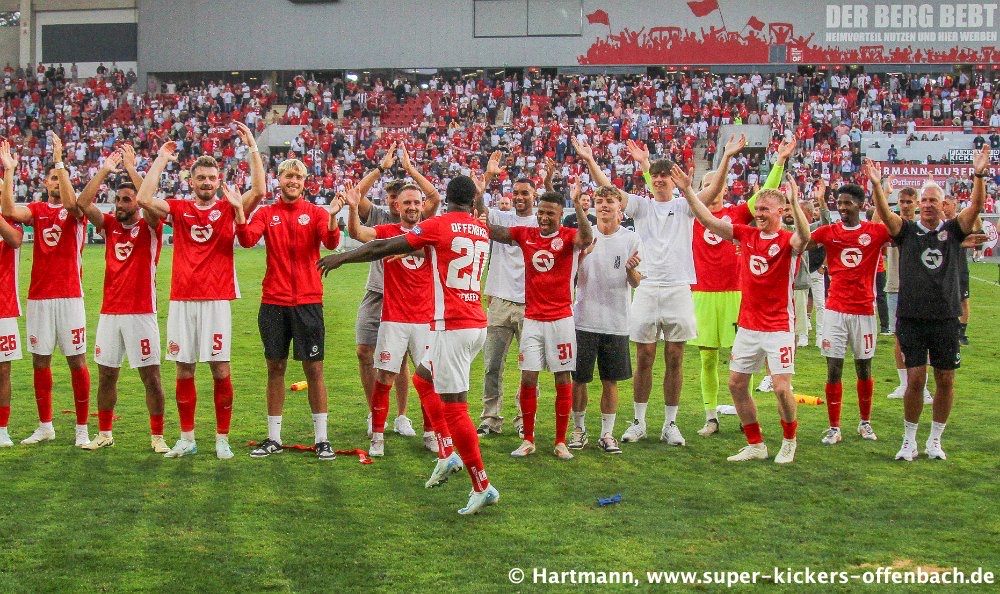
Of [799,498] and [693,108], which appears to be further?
[693,108]

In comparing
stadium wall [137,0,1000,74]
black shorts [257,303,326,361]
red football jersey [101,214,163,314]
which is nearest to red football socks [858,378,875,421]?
black shorts [257,303,326,361]

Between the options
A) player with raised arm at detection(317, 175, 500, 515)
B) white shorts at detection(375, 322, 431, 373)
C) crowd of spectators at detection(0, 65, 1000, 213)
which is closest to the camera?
player with raised arm at detection(317, 175, 500, 515)

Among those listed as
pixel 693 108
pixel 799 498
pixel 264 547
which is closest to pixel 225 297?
pixel 264 547

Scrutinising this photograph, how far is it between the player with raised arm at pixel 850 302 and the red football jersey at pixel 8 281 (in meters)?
6.62

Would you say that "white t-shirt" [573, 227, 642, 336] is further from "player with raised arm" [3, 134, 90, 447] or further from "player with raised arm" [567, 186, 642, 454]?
"player with raised arm" [3, 134, 90, 447]

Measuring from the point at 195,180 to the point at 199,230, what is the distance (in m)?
0.40

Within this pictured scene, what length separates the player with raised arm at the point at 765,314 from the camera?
27.8 feet

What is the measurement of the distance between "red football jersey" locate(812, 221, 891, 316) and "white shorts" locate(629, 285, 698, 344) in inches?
47.0

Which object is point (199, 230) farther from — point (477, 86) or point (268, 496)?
point (477, 86)

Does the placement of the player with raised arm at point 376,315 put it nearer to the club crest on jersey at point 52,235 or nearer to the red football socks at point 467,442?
the red football socks at point 467,442

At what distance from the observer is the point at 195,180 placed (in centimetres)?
846

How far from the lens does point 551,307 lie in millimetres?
8578

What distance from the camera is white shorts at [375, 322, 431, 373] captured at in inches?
347

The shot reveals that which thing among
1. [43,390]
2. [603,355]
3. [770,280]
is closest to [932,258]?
[770,280]
